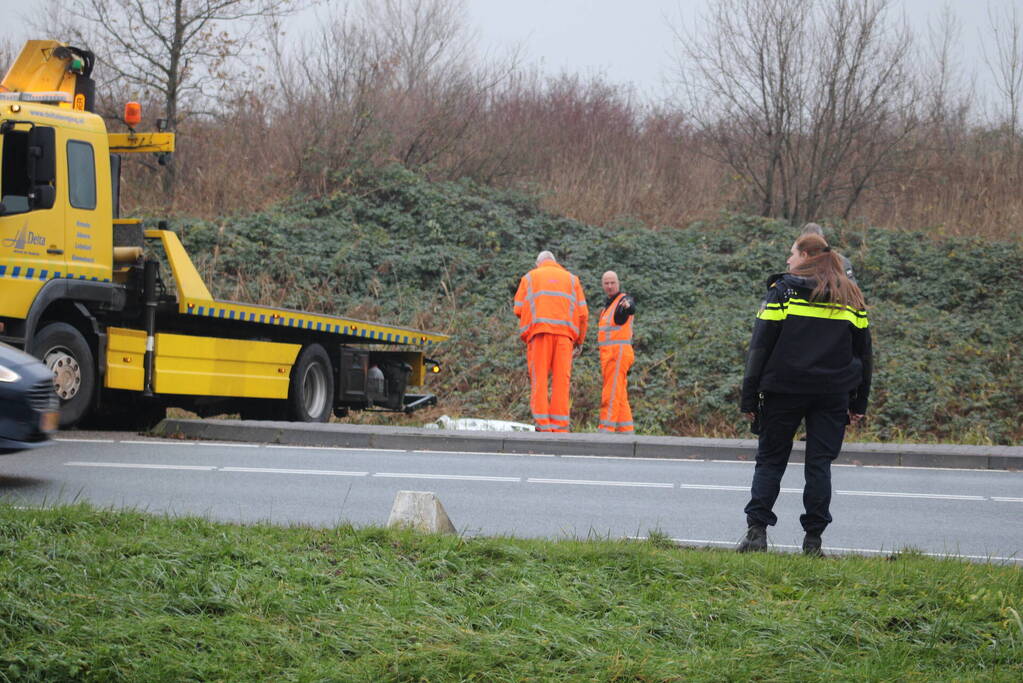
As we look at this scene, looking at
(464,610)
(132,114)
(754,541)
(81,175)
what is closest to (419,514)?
(464,610)

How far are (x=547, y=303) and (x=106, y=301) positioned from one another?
4.87m

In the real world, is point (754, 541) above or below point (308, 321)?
below

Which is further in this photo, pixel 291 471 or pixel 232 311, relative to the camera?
pixel 232 311

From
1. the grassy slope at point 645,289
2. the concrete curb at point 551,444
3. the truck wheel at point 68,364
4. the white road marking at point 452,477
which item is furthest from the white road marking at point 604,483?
the grassy slope at point 645,289

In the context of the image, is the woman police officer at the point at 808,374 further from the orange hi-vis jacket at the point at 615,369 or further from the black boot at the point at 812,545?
the orange hi-vis jacket at the point at 615,369

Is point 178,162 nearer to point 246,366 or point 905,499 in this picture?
point 246,366

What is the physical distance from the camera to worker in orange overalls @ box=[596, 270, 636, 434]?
47.8ft

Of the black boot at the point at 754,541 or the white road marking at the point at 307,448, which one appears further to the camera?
the white road marking at the point at 307,448

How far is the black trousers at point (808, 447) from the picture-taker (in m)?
6.71

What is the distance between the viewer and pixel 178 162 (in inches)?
1071

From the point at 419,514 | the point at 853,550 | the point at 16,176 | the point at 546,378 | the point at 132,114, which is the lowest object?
the point at 853,550

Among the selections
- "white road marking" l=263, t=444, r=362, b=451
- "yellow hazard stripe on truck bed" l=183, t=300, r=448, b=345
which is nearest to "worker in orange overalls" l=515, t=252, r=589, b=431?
"yellow hazard stripe on truck bed" l=183, t=300, r=448, b=345

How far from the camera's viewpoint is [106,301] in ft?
41.1

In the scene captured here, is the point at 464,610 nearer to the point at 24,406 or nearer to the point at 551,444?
the point at 24,406
